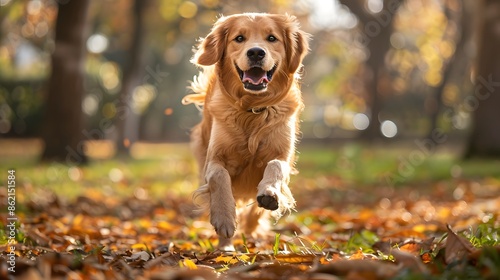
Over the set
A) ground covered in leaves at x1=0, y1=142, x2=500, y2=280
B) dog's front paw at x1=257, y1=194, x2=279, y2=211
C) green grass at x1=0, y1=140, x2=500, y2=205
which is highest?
dog's front paw at x1=257, y1=194, x2=279, y2=211

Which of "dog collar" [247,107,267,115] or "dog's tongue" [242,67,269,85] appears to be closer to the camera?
"dog's tongue" [242,67,269,85]

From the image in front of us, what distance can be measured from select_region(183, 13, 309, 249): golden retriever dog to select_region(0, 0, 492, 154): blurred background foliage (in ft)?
36.9

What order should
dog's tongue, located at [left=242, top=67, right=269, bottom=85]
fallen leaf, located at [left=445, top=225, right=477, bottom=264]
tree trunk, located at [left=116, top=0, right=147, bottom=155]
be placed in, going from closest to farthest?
fallen leaf, located at [left=445, top=225, right=477, bottom=264], dog's tongue, located at [left=242, top=67, right=269, bottom=85], tree trunk, located at [left=116, top=0, right=147, bottom=155]

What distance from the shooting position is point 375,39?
21281 millimetres

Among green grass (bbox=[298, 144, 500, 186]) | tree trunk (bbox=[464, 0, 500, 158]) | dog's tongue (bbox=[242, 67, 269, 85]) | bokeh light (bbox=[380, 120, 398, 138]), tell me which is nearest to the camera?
dog's tongue (bbox=[242, 67, 269, 85])

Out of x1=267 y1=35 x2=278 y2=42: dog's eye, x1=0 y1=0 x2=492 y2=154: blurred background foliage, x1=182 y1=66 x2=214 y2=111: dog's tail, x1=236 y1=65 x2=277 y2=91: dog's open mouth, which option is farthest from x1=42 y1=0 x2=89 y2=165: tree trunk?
x1=236 y1=65 x2=277 y2=91: dog's open mouth

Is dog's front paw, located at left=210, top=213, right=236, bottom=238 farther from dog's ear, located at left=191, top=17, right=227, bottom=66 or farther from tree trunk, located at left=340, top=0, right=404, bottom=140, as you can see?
tree trunk, located at left=340, top=0, right=404, bottom=140

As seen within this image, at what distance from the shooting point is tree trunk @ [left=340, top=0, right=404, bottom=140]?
19980 mm

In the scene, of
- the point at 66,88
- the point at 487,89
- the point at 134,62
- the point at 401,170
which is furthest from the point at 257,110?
the point at 134,62

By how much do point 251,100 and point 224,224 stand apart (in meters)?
1.04

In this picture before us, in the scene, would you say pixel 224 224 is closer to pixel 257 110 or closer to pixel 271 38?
pixel 257 110

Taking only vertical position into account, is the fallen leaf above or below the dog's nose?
below

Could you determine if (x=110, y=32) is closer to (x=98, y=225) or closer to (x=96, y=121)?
(x=96, y=121)

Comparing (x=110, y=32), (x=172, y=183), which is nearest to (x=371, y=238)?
(x=172, y=183)
